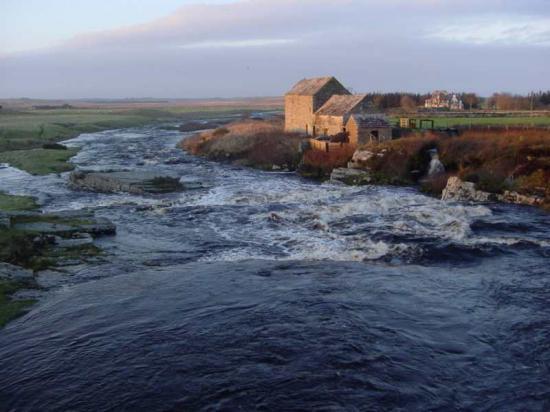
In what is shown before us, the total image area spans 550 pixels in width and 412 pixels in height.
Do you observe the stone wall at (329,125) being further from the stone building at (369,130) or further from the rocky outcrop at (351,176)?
the rocky outcrop at (351,176)

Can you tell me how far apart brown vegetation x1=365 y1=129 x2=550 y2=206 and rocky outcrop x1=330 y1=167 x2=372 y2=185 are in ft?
3.25

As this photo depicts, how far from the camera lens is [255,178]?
42406 mm

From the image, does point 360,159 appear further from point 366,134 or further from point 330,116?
point 330,116

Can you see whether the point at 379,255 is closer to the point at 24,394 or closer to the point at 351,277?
the point at 351,277

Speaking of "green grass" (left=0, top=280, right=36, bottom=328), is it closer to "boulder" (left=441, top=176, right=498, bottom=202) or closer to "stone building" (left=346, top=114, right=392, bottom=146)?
"boulder" (left=441, top=176, right=498, bottom=202)

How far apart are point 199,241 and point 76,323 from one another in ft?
29.4

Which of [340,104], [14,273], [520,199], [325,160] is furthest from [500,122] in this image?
[14,273]

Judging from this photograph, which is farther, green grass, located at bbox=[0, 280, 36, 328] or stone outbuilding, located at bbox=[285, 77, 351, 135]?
stone outbuilding, located at bbox=[285, 77, 351, 135]

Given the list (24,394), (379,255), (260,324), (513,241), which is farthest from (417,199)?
(24,394)

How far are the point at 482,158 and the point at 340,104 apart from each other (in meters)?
20.3

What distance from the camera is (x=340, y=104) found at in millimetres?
52938

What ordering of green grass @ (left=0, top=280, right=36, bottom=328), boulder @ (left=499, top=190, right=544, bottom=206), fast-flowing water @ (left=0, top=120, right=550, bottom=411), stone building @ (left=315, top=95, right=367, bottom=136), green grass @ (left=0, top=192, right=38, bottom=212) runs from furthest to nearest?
stone building @ (left=315, top=95, right=367, bottom=136)
boulder @ (left=499, top=190, right=544, bottom=206)
green grass @ (left=0, top=192, right=38, bottom=212)
green grass @ (left=0, top=280, right=36, bottom=328)
fast-flowing water @ (left=0, top=120, right=550, bottom=411)

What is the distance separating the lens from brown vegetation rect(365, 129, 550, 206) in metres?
31.7

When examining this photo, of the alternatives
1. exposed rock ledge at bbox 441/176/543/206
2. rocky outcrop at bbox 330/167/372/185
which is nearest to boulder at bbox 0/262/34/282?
exposed rock ledge at bbox 441/176/543/206
